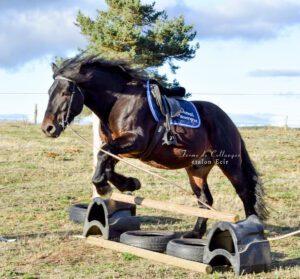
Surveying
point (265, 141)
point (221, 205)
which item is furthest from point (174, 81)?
point (221, 205)

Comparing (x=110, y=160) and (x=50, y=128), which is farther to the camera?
(x=50, y=128)

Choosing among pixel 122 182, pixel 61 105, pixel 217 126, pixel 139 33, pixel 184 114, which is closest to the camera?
pixel 61 105

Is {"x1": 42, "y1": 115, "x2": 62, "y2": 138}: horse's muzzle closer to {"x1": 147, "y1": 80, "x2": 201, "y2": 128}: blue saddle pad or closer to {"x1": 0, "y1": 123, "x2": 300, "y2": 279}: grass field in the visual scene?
{"x1": 147, "y1": 80, "x2": 201, "y2": 128}: blue saddle pad

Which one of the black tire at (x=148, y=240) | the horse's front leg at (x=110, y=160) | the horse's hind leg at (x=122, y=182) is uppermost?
the horse's front leg at (x=110, y=160)

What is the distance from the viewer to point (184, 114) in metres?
8.76

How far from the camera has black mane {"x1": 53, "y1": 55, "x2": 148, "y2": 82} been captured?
26.9 feet

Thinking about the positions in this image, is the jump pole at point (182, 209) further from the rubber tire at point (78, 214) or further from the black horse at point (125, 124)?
the rubber tire at point (78, 214)

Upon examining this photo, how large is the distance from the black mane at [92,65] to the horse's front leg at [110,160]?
1.01 metres

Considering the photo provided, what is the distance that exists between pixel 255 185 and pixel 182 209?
2.12m

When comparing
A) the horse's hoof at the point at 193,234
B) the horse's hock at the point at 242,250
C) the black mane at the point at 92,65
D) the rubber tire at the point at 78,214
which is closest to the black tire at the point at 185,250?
the horse's hock at the point at 242,250

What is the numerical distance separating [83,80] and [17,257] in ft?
7.92

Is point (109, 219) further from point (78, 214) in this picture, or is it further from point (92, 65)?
point (92, 65)

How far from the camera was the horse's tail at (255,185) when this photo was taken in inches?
371


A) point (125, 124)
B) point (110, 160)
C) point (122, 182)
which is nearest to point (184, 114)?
point (125, 124)
